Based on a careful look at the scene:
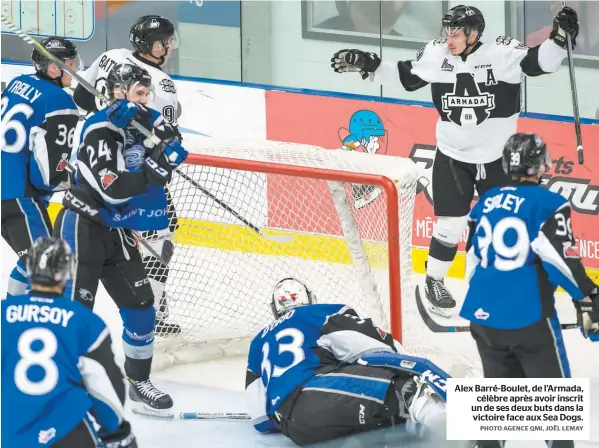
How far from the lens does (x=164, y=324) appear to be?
557cm

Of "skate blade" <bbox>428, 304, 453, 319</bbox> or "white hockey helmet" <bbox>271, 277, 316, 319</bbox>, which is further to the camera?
"skate blade" <bbox>428, 304, 453, 319</bbox>

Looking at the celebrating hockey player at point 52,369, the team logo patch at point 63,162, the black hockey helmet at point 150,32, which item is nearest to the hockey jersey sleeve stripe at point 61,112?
the team logo patch at point 63,162

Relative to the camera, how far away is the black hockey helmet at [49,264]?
11.4 feet

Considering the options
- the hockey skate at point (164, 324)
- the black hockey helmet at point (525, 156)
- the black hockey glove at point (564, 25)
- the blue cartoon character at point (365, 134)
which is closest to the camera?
the black hockey helmet at point (525, 156)

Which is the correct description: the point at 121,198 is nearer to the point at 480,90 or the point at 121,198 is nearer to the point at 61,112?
the point at 61,112

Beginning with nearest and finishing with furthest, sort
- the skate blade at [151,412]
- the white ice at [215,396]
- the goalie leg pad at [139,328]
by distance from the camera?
the white ice at [215,396], the goalie leg pad at [139,328], the skate blade at [151,412]

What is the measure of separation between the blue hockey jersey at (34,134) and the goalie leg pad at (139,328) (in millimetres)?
575

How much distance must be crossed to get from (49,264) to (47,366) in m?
0.26

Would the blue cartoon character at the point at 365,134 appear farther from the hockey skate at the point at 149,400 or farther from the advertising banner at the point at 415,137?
the hockey skate at the point at 149,400

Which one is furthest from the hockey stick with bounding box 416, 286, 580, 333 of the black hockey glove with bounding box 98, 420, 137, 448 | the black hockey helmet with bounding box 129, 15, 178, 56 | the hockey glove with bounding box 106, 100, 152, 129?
the black hockey glove with bounding box 98, 420, 137, 448

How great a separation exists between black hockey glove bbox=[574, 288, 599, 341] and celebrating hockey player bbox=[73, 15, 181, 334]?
72.2 inches

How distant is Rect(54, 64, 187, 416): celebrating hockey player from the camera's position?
4570mm

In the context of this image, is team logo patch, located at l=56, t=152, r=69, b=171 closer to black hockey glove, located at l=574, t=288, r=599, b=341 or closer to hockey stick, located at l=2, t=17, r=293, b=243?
hockey stick, located at l=2, t=17, r=293, b=243

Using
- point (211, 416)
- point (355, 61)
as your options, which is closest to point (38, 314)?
point (211, 416)
